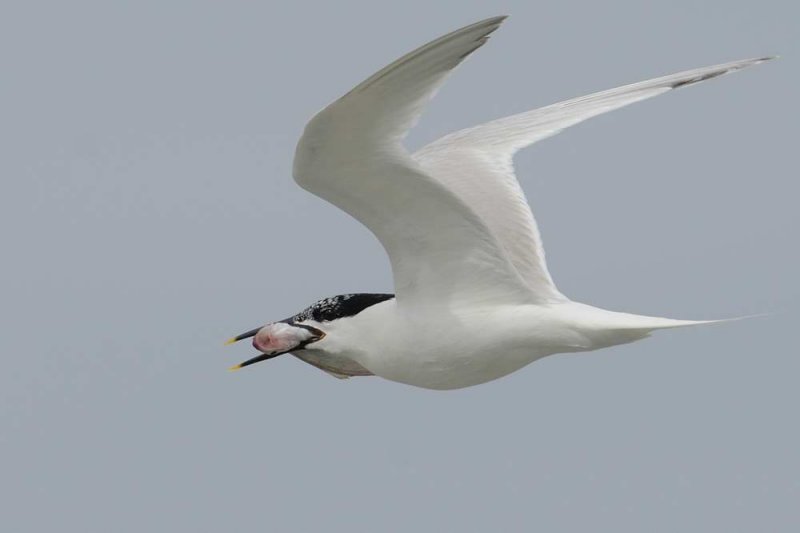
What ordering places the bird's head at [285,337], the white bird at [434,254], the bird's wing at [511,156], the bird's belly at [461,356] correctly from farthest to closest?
the bird's wing at [511,156]
the bird's head at [285,337]
the bird's belly at [461,356]
the white bird at [434,254]

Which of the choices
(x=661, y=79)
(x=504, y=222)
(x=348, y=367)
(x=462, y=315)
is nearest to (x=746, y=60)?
(x=661, y=79)

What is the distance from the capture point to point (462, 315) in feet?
34.0

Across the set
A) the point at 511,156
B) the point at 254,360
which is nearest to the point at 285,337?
the point at 254,360

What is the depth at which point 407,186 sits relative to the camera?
31.1ft

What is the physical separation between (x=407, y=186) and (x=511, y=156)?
2.57 m

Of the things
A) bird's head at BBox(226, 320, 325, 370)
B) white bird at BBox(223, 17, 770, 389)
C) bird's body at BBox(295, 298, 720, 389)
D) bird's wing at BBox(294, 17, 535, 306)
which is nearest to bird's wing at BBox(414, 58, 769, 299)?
white bird at BBox(223, 17, 770, 389)

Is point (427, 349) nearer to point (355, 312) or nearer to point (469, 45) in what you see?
point (355, 312)

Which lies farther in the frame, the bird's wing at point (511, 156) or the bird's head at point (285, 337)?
the bird's wing at point (511, 156)

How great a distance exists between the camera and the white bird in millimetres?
8820

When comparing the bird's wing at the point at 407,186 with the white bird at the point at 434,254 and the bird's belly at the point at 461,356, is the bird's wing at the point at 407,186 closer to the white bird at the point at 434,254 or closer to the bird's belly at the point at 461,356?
the white bird at the point at 434,254

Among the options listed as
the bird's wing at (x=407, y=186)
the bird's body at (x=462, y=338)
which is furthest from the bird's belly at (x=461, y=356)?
the bird's wing at (x=407, y=186)

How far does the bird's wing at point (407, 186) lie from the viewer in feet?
27.6

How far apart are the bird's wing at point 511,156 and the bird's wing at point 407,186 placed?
1.92 ft

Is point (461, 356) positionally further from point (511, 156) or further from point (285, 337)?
point (511, 156)
